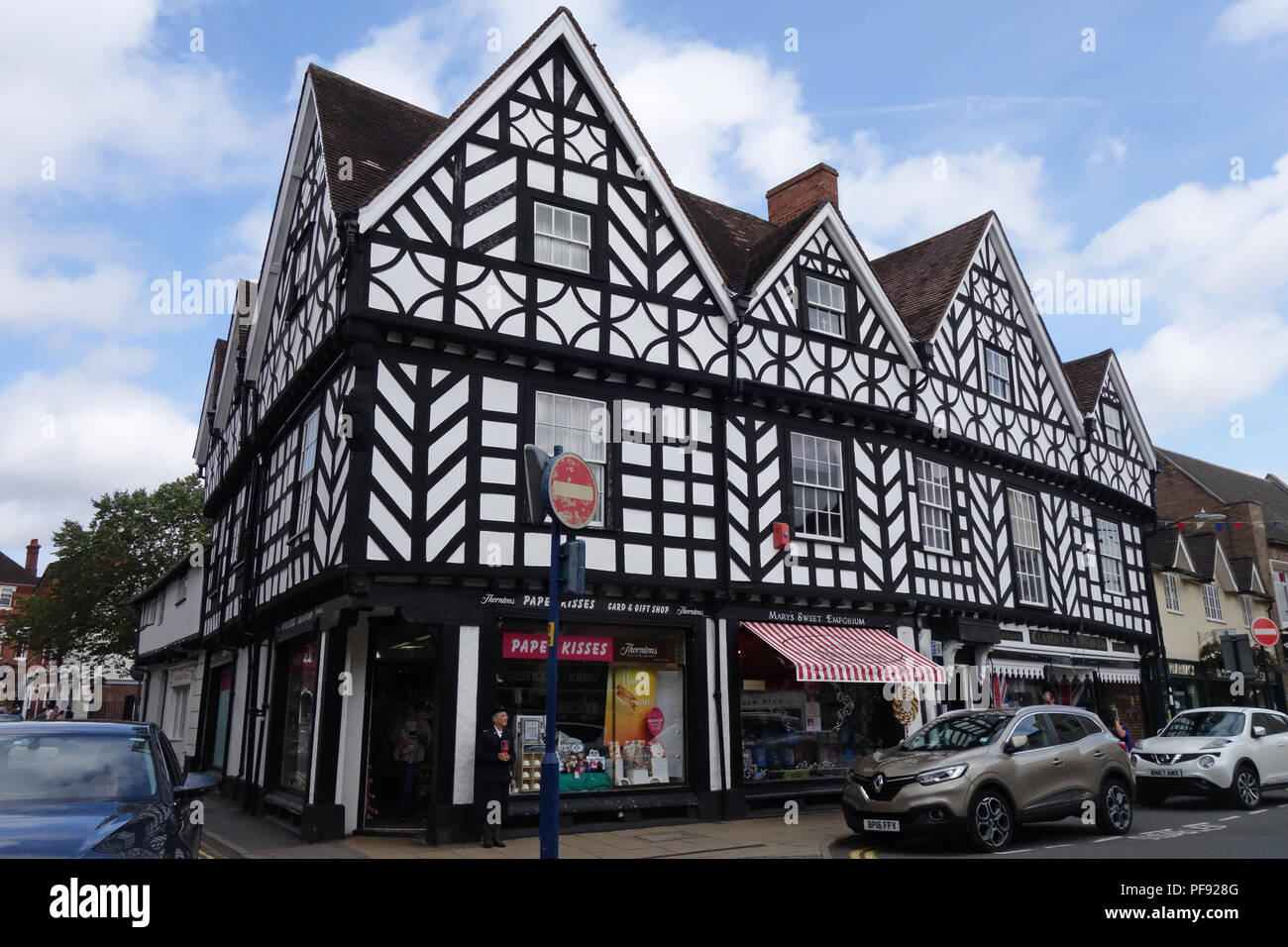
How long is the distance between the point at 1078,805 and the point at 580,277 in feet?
34.1

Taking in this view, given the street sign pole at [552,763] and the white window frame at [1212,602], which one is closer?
the street sign pole at [552,763]

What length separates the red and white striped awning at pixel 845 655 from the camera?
49.5 feet

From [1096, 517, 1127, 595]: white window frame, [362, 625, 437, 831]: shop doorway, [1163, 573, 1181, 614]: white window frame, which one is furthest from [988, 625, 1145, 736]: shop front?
[362, 625, 437, 831]: shop doorway

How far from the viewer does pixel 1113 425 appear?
26.8 m

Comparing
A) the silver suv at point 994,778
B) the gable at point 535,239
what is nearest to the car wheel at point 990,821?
the silver suv at point 994,778

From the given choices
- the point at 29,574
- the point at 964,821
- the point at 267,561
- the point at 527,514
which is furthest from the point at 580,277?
the point at 29,574

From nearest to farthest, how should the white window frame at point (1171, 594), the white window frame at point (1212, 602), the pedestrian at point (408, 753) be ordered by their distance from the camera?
the pedestrian at point (408, 753), the white window frame at point (1171, 594), the white window frame at point (1212, 602)

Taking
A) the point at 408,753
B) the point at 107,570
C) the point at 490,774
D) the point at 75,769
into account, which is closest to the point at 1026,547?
the point at 490,774

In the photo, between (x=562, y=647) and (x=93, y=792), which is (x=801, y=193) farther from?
(x=93, y=792)

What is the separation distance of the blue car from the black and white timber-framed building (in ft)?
18.6

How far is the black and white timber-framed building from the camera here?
13.1m

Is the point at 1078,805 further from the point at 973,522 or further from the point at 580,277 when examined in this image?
the point at 580,277

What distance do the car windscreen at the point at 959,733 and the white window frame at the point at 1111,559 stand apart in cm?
1417

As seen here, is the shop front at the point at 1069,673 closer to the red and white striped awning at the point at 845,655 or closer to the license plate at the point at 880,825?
the red and white striped awning at the point at 845,655
